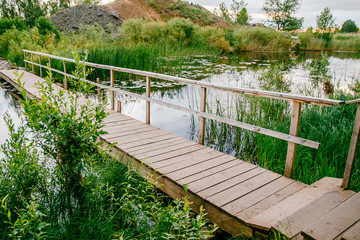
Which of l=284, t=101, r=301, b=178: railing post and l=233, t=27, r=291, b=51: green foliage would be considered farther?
l=233, t=27, r=291, b=51: green foliage

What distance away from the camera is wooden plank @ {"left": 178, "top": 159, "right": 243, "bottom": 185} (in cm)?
273

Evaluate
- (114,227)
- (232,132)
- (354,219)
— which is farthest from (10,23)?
(354,219)

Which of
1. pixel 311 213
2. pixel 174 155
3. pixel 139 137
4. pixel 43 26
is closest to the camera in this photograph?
pixel 311 213

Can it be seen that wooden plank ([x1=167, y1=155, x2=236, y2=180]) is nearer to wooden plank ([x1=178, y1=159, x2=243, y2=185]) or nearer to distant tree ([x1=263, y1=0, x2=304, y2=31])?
wooden plank ([x1=178, y1=159, x2=243, y2=185])

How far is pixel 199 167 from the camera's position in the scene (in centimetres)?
306

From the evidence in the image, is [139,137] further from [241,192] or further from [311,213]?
[311,213]

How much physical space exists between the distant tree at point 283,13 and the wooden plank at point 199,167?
129ft

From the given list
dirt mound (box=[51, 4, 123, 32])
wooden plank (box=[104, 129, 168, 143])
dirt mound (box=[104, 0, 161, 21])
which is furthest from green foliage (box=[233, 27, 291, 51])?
wooden plank (box=[104, 129, 168, 143])

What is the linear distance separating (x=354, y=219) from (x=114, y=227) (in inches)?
68.5

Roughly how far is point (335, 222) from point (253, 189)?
2.87 feet

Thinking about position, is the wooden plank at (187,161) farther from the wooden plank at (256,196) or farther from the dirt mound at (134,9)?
the dirt mound at (134,9)

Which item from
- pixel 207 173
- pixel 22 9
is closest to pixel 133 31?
pixel 207 173

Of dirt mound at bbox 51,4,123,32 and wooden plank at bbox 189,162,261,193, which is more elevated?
dirt mound at bbox 51,4,123,32

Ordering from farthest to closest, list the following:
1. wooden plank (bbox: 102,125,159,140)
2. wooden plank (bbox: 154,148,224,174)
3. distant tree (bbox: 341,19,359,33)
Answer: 1. distant tree (bbox: 341,19,359,33)
2. wooden plank (bbox: 102,125,159,140)
3. wooden plank (bbox: 154,148,224,174)
